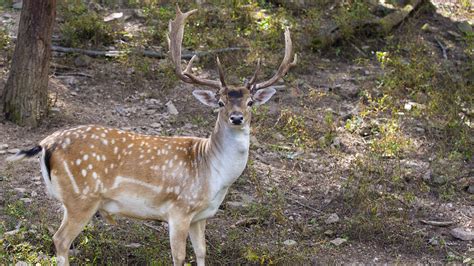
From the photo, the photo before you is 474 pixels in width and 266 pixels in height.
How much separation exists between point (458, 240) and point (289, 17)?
480 centimetres

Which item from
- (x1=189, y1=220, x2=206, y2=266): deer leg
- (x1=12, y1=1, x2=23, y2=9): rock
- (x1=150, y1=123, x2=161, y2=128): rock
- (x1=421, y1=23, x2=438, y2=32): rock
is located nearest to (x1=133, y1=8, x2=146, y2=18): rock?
(x1=12, y1=1, x2=23, y2=9): rock

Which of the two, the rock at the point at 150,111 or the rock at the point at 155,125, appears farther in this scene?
the rock at the point at 150,111

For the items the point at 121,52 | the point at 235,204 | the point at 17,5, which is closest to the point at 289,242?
the point at 235,204

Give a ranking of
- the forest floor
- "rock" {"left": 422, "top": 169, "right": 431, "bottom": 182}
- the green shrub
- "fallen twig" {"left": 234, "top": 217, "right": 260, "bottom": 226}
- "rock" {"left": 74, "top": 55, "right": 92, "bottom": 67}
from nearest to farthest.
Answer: the forest floor → "fallen twig" {"left": 234, "top": 217, "right": 260, "bottom": 226} → "rock" {"left": 422, "top": 169, "right": 431, "bottom": 182} → "rock" {"left": 74, "top": 55, "right": 92, "bottom": 67} → the green shrub

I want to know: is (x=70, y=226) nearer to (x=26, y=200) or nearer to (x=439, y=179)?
(x=26, y=200)

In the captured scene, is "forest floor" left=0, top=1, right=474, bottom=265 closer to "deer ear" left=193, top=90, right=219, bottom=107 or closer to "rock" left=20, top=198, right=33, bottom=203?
"rock" left=20, top=198, right=33, bottom=203

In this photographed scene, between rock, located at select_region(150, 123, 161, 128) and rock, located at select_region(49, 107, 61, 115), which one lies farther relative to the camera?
rock, located at select_region(150, 123, 161, 128)

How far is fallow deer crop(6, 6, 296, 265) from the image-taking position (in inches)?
240

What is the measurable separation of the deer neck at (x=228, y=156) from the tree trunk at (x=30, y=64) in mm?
3001

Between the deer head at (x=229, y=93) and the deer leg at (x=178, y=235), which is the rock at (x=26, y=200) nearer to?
the deer leg at (x=178, y=235)

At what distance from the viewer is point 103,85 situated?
980cm

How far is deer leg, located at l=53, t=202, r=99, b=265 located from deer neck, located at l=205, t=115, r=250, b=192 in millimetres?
952

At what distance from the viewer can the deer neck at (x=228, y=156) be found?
246 inches

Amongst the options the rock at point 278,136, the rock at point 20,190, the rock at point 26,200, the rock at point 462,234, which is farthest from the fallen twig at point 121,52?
the rock at point 462,234
